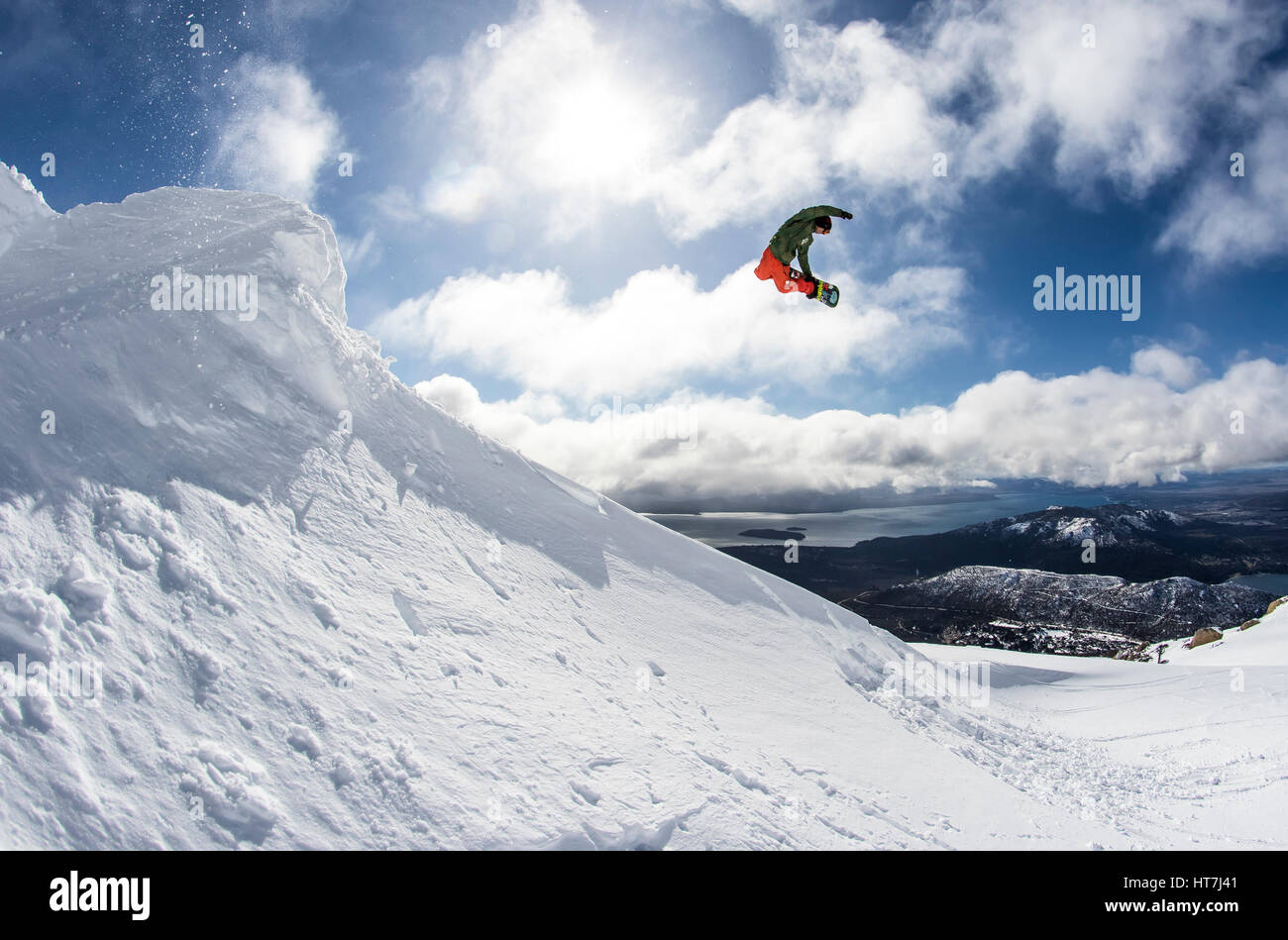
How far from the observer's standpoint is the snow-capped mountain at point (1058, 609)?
455ft

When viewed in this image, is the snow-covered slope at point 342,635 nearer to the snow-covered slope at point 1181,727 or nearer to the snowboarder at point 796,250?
the snow-covered slope at point 1181,727

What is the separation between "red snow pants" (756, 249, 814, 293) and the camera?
466 inches

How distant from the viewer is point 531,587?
1327 centimetres

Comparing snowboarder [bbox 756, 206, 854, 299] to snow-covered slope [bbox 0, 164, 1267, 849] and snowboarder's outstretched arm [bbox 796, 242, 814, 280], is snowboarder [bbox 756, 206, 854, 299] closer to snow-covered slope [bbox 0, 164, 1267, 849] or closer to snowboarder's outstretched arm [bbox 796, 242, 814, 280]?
snowboarder's outstretched arm [bbox 796, 242, 814, 280]

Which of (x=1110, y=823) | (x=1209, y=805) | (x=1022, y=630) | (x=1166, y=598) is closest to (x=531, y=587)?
(x=1110, y=823)

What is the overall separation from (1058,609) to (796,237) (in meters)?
200

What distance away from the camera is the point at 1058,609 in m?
167

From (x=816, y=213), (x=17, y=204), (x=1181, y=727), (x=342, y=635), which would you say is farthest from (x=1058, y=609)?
(x=17, y=204)

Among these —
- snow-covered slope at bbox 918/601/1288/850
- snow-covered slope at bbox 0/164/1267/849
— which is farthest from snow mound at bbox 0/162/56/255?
snow-covered slope at bbox 918/601/1288/850

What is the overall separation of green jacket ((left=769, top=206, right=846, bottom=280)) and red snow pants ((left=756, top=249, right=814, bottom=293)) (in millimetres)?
199

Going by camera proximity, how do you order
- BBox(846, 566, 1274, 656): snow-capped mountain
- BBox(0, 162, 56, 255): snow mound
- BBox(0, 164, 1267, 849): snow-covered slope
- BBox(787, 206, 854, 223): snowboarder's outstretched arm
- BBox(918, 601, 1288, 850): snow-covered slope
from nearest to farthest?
1. BBox(0, 164, 1267, 849): snow-covered slope
2. BBox(787, 206, 854, 223): snowboarder's outstretched arm
3. BBox(918, 601, 1288, 850): snow-covered slope
4. BBox(0, 162, 56, 255): snow mound
5. BBox(846, 566, 1274, 656): snow-capped mountain

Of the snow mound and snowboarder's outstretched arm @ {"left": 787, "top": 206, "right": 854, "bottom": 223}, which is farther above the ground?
the snow mound

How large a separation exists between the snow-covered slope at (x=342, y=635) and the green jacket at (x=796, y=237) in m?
8.95

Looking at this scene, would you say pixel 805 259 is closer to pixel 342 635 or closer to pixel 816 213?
pixel 816 213
